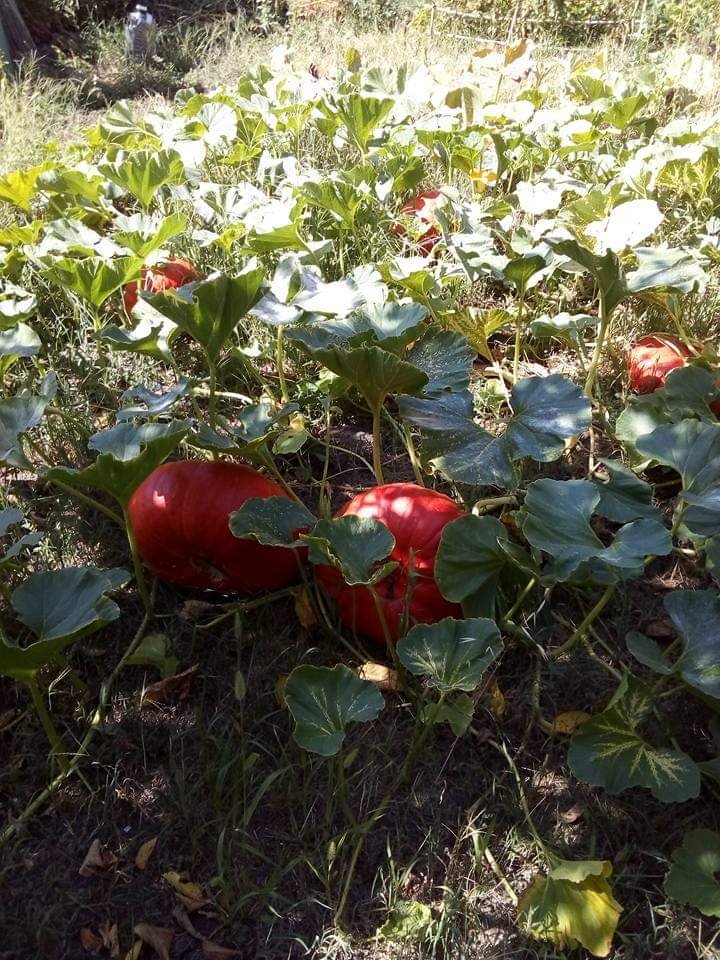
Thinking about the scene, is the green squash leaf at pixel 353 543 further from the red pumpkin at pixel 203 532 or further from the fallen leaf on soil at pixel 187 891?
the fallen leaf on soil at pixel 187 891

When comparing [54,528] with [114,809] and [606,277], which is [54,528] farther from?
[606,277]

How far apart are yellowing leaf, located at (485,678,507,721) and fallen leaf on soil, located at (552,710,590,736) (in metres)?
0.09

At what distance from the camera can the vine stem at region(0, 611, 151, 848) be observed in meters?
1.28

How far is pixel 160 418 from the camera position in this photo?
1.96m

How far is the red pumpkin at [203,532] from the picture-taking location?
151 centimetres

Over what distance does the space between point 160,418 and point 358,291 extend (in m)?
0.55

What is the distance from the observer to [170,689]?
4.78 feet

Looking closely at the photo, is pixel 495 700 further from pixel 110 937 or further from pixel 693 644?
Result: pixel 110 937

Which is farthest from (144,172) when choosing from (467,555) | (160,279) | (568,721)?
(568,721)

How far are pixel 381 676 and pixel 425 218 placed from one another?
157 cm

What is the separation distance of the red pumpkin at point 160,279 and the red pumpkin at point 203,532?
805mm

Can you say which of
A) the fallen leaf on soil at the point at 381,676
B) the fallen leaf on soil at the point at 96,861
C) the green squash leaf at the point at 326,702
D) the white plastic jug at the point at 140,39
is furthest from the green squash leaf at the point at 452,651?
the white plastic jug at the point at 140,39

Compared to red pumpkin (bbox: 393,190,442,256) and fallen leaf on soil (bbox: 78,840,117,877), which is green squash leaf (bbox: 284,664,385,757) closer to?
fallen leaf on soil (bbox: 78,840,117,877)

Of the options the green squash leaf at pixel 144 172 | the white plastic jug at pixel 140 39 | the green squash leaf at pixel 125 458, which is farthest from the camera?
the white plastic jug at pixel 140 39
